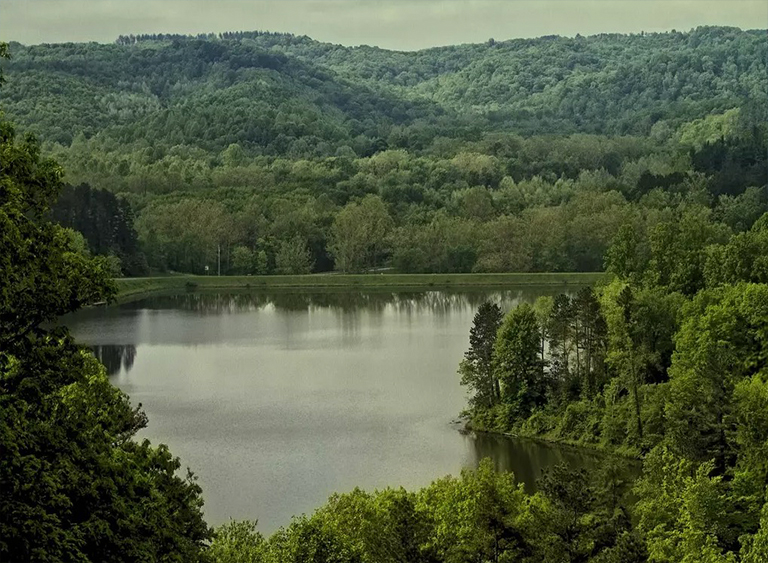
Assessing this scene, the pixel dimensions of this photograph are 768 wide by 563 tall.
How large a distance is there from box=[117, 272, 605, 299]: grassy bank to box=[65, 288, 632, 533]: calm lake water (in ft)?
46.7

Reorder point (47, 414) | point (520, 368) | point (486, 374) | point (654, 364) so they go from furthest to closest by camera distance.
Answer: point (486, 374) → point (520, 368) → point (654, 364) → point (47, 414)

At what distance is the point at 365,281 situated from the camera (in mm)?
93250

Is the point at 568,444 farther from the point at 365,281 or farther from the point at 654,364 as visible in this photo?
the point at 365,281

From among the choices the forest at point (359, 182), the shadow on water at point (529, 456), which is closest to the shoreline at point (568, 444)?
the shadow on water at point (529, 456)

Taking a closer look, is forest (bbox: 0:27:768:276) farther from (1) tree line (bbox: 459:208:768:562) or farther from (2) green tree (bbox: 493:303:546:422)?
(2) green tree (bbox: 493:303:546:422)

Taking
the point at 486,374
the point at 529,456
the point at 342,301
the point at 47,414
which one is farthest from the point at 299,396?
the point at 342,301

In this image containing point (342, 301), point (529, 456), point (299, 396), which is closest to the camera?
point (529, 456)

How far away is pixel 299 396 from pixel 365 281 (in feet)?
160

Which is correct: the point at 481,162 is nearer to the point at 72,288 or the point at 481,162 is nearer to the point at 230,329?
the point at 230,329

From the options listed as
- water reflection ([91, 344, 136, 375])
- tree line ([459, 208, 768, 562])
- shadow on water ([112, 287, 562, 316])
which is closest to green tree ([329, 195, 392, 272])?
shadow on water ([112, 287, 562, 316])

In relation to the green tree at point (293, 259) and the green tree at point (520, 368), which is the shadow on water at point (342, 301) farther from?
the green tree at point (520, 368)

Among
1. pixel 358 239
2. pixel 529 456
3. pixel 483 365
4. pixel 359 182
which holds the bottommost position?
pixel 529 456

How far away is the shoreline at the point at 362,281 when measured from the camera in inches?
3590

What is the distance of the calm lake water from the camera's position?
32.2 m
